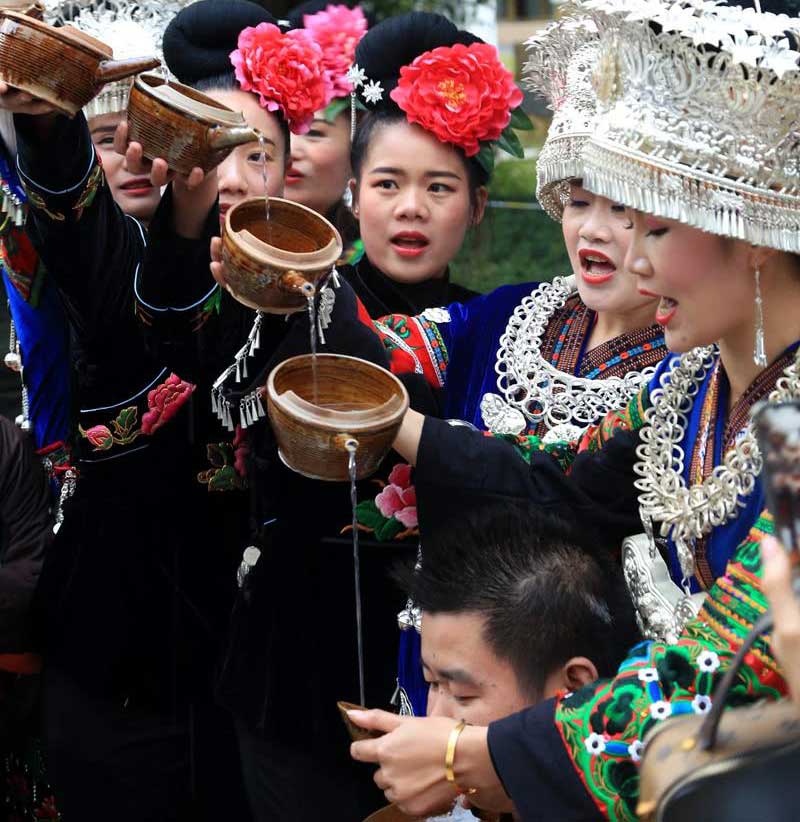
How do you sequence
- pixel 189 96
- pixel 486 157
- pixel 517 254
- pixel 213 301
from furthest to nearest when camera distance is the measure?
pixel 517 254
pixel 486 157
pixel 213 301
pixel 189 96

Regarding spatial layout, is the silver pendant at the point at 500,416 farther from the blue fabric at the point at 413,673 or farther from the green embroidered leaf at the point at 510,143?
the green embroidered leaf at the point at 510,143

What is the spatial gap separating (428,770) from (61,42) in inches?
58.6

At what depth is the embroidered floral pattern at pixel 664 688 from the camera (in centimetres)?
192

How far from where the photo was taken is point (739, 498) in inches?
85.6

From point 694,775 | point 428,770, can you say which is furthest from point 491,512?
point 694,775

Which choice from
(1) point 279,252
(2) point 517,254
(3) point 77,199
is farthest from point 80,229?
(2) point 517,254

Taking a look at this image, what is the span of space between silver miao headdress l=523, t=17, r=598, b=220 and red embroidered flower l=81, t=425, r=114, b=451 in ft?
3.68

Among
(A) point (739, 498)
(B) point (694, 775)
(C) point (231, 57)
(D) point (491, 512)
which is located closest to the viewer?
(B) point (694, 775)

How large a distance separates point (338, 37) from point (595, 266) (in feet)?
4.59

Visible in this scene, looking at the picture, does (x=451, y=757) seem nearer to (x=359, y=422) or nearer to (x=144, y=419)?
(x=359, y=422)

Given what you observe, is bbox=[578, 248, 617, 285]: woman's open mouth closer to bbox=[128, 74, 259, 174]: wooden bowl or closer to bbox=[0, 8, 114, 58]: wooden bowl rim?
bbox=[128, 74, 259, 174]: wooden bowl

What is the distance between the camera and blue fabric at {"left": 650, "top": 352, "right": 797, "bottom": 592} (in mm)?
2160

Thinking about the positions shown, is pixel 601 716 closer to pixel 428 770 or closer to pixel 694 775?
pixel 428 770

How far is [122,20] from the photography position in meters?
3.79
